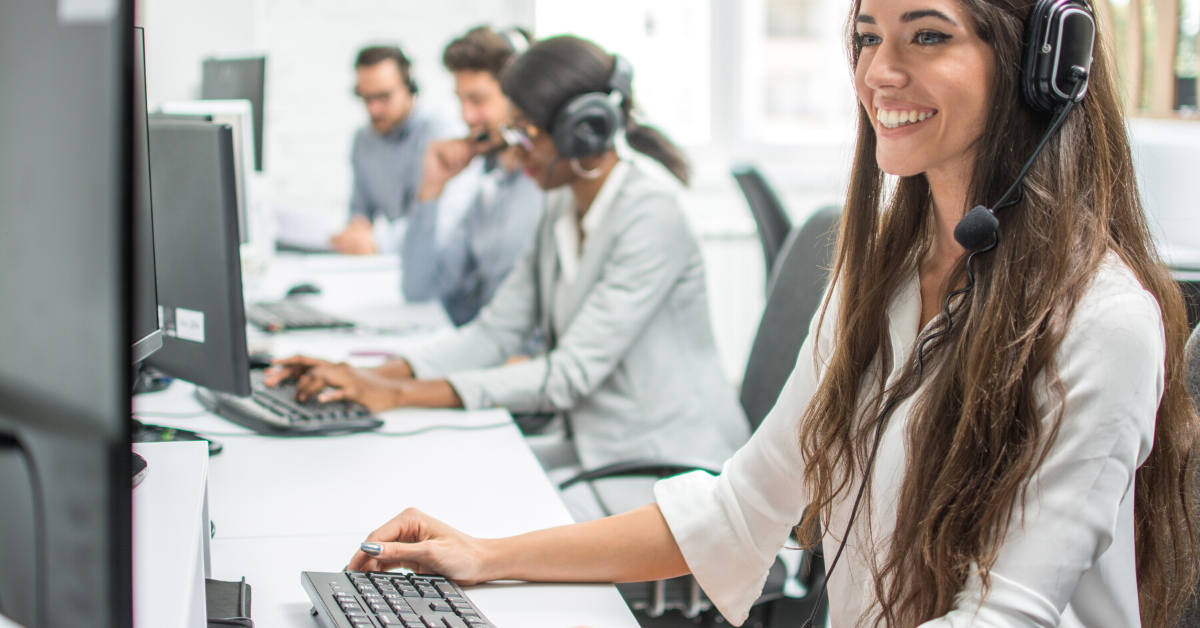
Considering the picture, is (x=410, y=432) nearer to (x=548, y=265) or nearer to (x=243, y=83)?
Result: (x=548, y=265)

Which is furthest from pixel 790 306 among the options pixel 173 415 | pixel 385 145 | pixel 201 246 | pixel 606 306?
pixel 385 145

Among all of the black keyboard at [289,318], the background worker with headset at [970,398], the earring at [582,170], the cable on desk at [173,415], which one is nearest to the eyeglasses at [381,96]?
the black keyboard at [289,318]

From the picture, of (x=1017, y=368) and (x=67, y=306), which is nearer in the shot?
(x=67, y=306)

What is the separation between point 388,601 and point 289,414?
2.09 ft

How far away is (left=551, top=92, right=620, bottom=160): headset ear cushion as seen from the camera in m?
1.56

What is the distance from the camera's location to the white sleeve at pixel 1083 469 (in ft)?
2.13

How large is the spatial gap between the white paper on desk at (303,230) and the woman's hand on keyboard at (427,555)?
2363mm

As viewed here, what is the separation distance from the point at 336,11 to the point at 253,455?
2739mm

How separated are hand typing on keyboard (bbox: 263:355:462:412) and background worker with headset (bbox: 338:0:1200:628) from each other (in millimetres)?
549

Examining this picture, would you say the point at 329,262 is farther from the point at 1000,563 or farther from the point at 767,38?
the point at 1000,563

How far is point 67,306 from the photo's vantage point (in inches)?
15.9

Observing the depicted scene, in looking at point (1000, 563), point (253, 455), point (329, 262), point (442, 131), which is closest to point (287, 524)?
point (253, 455)

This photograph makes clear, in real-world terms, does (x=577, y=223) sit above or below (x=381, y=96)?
below

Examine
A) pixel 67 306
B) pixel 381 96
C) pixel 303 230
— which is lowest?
pixel 303 230
